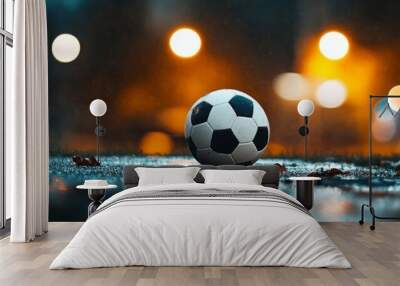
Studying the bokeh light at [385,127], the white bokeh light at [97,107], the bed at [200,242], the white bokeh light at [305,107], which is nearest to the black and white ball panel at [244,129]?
the white bokeh light at [305,107]

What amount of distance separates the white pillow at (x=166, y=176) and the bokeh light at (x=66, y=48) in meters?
1.90

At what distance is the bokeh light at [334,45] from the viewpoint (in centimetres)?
720

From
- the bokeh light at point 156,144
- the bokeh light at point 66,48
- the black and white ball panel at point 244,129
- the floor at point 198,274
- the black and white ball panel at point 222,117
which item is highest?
the bokeh light at point 66,48

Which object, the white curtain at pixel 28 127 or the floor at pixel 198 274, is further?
the white curtain at pixel 28 127

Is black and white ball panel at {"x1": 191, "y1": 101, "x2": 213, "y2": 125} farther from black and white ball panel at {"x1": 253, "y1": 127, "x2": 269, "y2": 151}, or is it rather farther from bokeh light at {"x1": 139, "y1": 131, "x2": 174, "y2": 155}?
black and white ball panel at {"x1": 253, "y1": 127, "x2": 269, "y2": 151}

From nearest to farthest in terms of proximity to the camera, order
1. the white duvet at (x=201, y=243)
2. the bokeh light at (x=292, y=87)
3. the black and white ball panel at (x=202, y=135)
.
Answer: the white duvet at (x=201, y=243) < the black and white ball panel at (x=202, y=135) < the bokeh light at (x=292, y=87)

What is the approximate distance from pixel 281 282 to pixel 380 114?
3985 mm

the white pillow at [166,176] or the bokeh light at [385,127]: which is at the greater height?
the bokeh light at [385,127]

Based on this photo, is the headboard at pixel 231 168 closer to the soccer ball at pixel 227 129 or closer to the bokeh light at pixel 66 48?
the soccer ball at pixel 227 129

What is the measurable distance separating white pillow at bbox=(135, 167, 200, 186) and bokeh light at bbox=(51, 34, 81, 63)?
190 cm

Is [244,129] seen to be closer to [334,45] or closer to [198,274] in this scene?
[334,45]

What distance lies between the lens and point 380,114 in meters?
7.17

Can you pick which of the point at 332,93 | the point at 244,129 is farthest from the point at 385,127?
the point at 244,129

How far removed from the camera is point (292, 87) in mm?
7215
